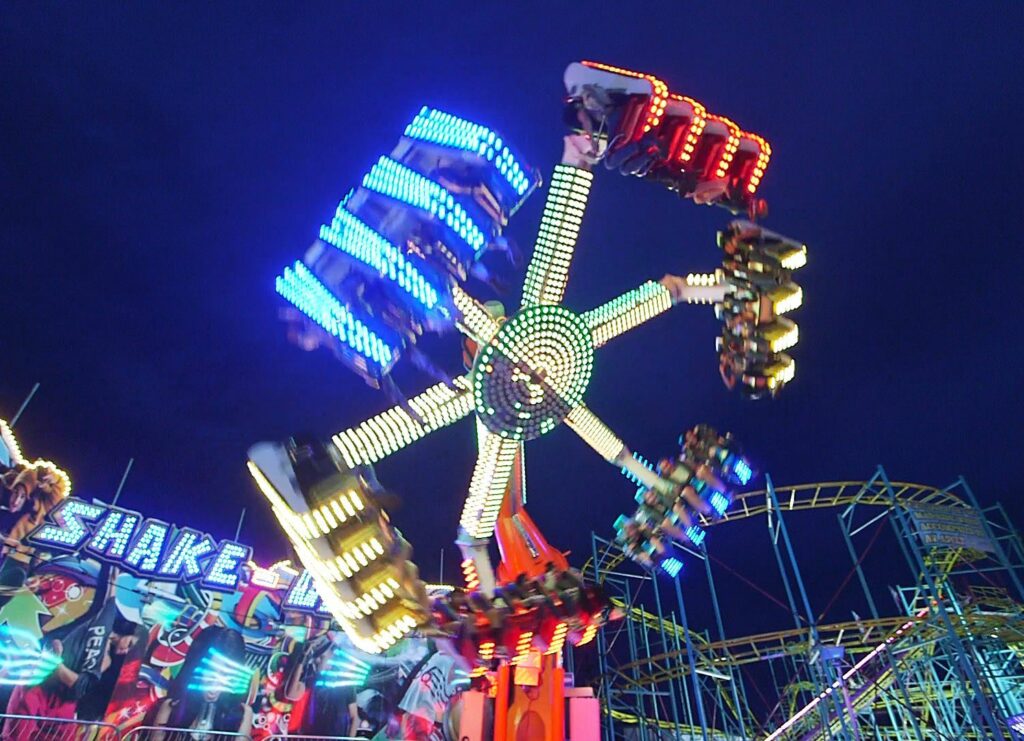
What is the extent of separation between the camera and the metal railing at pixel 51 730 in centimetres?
1464

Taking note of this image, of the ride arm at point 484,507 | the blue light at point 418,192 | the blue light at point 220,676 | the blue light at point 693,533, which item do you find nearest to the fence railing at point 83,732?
the blue light at point 220,676

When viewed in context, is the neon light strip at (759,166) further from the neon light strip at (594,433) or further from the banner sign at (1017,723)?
the banner sign at (1017,723)

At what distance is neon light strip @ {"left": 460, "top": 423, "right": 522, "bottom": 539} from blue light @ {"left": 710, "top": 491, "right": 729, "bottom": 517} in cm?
343

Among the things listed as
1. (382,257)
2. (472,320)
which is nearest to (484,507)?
(472,320)

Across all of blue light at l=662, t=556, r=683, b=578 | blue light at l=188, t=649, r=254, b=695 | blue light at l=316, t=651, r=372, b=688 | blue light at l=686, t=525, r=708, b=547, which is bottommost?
blue light at l=662, t=556, r=683, b=578

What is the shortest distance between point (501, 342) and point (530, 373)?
0.57 meters

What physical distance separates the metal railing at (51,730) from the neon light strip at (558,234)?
557 inches

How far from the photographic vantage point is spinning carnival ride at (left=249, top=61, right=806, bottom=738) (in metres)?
6.83

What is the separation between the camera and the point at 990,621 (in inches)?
605

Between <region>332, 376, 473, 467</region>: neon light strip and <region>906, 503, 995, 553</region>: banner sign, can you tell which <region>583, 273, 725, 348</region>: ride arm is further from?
<region>906, 503, 995, 553</region>: banner sign

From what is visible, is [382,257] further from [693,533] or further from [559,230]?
[693,533]

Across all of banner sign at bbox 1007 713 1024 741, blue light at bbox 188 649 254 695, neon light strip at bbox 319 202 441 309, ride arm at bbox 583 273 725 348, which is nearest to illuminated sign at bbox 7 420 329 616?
blue light at bbox 188 649 254 695

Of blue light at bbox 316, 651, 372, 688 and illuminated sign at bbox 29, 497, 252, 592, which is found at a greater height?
illuminated sign at bbox 29, 497, 252, 592

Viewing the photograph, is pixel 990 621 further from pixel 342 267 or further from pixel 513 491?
pixel 342 267
